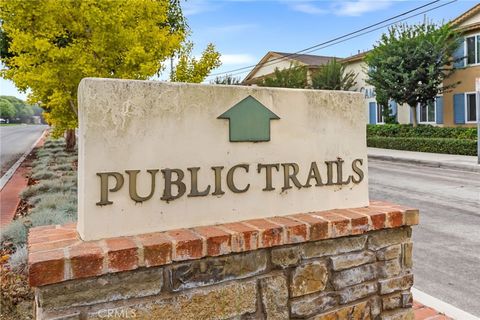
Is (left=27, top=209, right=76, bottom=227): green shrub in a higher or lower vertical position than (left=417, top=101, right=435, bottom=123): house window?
lower

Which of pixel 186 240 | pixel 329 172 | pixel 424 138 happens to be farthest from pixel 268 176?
pixel 424 138

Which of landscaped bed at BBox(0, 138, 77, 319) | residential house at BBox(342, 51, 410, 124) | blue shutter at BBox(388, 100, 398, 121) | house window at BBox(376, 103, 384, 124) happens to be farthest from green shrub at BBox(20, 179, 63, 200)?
house window at BBox(376, 103, 384, 124)

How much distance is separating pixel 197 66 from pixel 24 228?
202 inches

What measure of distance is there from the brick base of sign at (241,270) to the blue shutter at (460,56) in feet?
59.5

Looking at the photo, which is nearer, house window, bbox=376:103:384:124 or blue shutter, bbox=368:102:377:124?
house window, bbox=376:103:384:124

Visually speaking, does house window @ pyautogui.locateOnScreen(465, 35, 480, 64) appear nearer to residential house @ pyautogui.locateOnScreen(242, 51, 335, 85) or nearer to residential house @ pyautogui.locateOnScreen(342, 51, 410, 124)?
residential house @ pyautogui.locateOnScreen(342, 51, 410, 124)

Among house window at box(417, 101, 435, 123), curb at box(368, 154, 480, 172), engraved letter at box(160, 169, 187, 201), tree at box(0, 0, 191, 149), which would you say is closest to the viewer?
engraved letter at box(160, 169, 187, 201)

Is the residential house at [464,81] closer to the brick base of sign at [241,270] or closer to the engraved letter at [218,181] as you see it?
the brick base of sign at [241,270]

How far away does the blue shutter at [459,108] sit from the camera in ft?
59.7

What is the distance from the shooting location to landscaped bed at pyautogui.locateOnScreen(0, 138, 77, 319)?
345 centimetres

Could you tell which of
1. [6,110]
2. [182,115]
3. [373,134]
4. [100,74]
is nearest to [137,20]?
[100,74]

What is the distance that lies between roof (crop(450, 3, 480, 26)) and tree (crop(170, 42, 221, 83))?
47.1ft

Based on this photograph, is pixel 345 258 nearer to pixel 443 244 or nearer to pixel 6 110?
pixel 443 244

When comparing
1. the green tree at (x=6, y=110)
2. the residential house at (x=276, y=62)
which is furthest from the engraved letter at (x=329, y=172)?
the green tree at (x=6, y=110)
